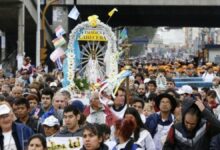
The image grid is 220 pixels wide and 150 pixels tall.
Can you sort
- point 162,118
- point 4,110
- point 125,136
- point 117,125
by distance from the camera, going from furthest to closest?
point 162,118
point 4,110
point 117,125
point 125,136

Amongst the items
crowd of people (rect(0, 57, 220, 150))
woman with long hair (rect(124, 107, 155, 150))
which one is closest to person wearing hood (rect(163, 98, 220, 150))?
crowd of people (rect(0, 57, 220, 150))

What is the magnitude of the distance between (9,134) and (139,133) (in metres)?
1.59

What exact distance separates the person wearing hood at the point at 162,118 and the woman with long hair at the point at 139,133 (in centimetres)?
107

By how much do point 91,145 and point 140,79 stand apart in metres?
12.8

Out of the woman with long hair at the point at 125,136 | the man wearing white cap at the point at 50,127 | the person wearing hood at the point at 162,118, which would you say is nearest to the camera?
the woman with long hair at the point at 125,136

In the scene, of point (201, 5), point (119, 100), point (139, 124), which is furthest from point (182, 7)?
point (139, 124)

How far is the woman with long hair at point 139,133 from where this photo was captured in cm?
879

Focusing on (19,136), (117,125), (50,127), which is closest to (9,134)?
(19,136)

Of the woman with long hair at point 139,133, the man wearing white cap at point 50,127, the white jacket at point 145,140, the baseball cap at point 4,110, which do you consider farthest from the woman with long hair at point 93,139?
the man wearing white cap at point 50,127

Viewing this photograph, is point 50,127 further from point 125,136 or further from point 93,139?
point 93,139

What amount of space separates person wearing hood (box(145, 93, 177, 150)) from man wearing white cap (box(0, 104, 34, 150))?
6.56ft

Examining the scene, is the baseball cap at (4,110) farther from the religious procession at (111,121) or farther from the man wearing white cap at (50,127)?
the man wearing white cap at (50,127)

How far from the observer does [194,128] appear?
8023 mm

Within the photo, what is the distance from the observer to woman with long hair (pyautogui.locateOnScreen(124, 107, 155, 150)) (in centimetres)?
879
